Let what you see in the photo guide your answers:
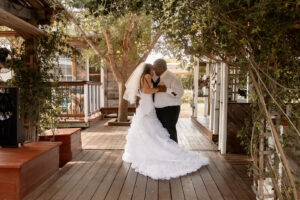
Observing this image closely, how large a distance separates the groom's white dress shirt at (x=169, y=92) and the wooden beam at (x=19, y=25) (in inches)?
79.6

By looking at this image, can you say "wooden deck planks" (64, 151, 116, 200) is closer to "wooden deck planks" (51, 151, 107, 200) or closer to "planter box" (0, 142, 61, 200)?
"wooden deck planks" (51, 151, 107, 200)

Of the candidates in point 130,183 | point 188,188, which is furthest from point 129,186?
point 188,188

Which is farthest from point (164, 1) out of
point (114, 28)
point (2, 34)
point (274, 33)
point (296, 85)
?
point (114, 28)

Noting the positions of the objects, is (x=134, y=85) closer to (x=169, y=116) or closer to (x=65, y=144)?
(x=169, y=116)

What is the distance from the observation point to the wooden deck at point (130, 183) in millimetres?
3053

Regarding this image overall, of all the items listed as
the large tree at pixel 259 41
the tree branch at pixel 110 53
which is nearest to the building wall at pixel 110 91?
the tree branch at pixel 110 53

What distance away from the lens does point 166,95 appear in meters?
4.25

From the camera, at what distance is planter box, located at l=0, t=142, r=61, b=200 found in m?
2.81

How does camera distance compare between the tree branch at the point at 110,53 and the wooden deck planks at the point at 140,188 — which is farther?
the tree branch at the point at 110,53

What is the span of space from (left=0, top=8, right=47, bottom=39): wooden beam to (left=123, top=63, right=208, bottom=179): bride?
1672 mm

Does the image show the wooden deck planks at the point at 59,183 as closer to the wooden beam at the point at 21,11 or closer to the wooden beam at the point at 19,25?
the wooden beam at the point at 19,25

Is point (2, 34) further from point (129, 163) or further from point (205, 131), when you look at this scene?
point (205, 131)

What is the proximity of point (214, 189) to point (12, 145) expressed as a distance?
2716mm

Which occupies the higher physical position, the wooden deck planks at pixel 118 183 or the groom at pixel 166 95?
the groom at pixel 166 95
